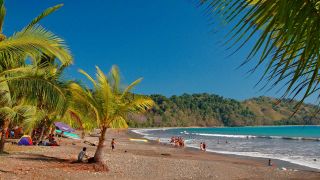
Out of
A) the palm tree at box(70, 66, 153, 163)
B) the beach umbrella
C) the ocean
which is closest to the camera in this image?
the palm tree at box(70, 66, 153, 163)

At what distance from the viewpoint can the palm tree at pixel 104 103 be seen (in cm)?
1459

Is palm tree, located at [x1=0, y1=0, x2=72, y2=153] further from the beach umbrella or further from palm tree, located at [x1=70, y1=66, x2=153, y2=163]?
the beach umbrella

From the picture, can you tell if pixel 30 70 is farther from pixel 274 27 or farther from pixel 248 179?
pixel 248 179

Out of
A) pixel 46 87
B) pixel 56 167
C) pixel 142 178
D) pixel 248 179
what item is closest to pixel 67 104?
pixel 46 87

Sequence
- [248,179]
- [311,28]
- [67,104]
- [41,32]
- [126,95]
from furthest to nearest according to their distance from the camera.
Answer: [248,179] → [126,95] → [67,104] → [41,32] → [311,28]

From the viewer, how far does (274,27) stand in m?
1.14

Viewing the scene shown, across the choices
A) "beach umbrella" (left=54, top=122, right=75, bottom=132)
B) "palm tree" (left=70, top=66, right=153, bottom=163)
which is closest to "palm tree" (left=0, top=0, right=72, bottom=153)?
"palm tree" (left=70, top=66, right=153, bottom=163)

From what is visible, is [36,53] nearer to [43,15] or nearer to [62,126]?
[43,15]

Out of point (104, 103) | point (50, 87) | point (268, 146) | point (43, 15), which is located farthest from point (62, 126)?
point (268, 146)

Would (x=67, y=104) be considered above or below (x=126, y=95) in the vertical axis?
below

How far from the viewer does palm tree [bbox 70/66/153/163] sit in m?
14.6

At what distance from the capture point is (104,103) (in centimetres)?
1471

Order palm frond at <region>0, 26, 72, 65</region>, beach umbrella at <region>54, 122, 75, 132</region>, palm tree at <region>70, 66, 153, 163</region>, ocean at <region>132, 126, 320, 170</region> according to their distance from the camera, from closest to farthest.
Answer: palm frond at <region>0, 26, 72, 65</region>
palm tree at <region>70, 66, 153, 163</region>
beach umbrella at <region>54, 122, 75, 132</region>
ocean at <region>132, 126, 320, 170</region>

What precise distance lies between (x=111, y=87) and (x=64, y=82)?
7165mm
